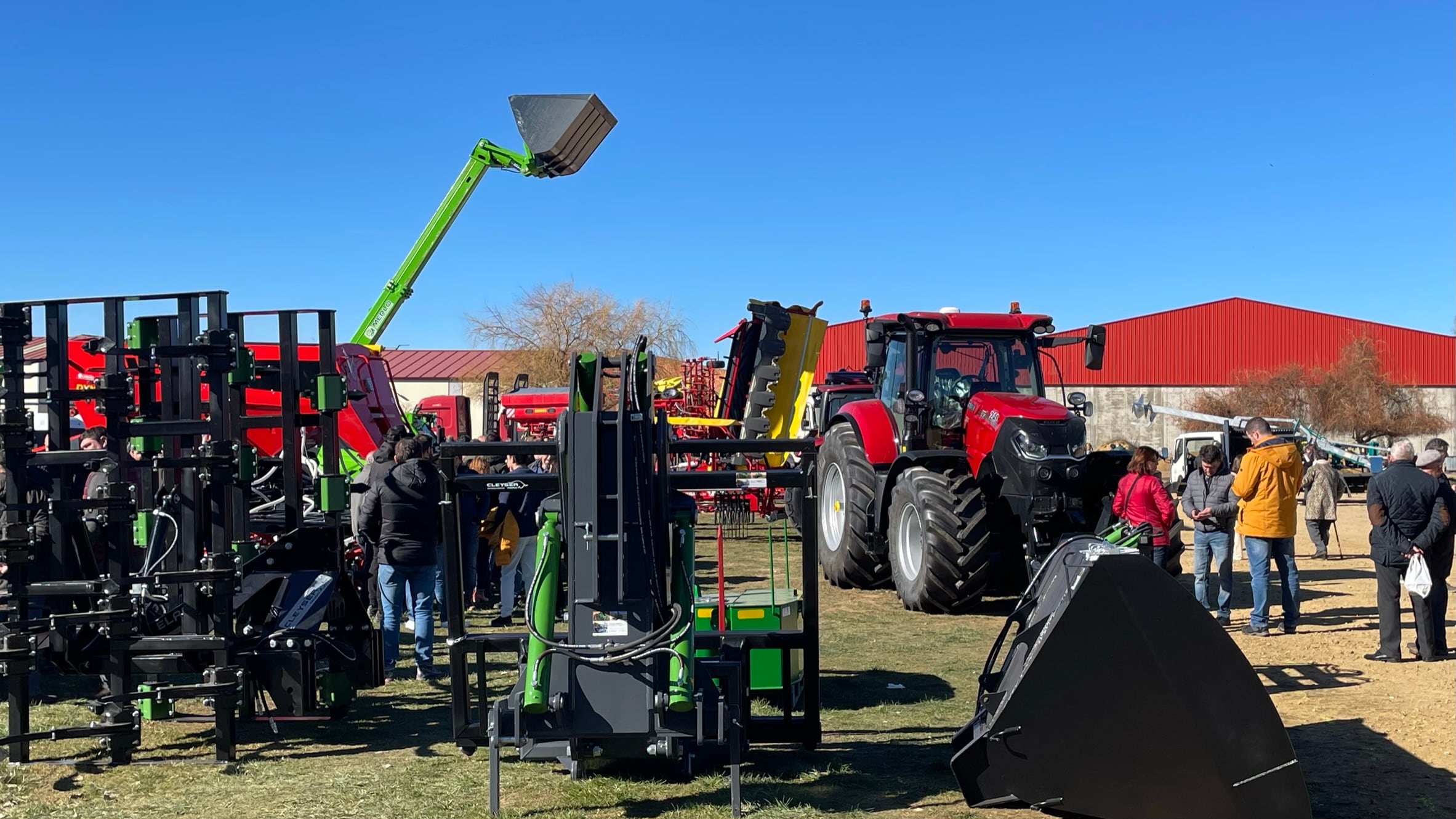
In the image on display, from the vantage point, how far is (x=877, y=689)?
7.90 meters

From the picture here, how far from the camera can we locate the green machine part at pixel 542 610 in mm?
5180

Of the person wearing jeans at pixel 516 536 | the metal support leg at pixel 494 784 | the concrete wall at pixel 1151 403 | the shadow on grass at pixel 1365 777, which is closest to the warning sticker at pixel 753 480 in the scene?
the metal support leg at pixel 494 784

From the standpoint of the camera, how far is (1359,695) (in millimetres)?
7715

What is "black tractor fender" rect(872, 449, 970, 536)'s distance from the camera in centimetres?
1101

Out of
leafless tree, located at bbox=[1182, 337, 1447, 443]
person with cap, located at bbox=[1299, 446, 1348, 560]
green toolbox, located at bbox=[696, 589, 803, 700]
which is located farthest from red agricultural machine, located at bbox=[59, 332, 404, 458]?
leafless tree, located at bbox=[1182, 337, 1447, 443]

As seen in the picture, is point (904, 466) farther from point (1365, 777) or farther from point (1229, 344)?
point (1229, 344)

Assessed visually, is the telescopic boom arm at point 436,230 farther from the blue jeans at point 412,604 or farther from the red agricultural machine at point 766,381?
the blue jeans at point 412,604

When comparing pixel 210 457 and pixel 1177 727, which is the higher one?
pixel 210 457

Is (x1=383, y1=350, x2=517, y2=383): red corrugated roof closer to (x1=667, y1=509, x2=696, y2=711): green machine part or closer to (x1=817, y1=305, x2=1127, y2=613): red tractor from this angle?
(x1=817, y1=305, x2=1127, y2=613): red tractor

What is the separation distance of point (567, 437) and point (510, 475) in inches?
20.4

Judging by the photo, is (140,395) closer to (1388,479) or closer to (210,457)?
(210,457)


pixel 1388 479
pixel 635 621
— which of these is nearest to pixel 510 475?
pixel 635 621

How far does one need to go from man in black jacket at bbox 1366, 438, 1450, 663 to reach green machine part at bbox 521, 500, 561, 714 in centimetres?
624

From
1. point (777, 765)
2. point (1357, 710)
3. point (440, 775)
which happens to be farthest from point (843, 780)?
point (1357, 710)
